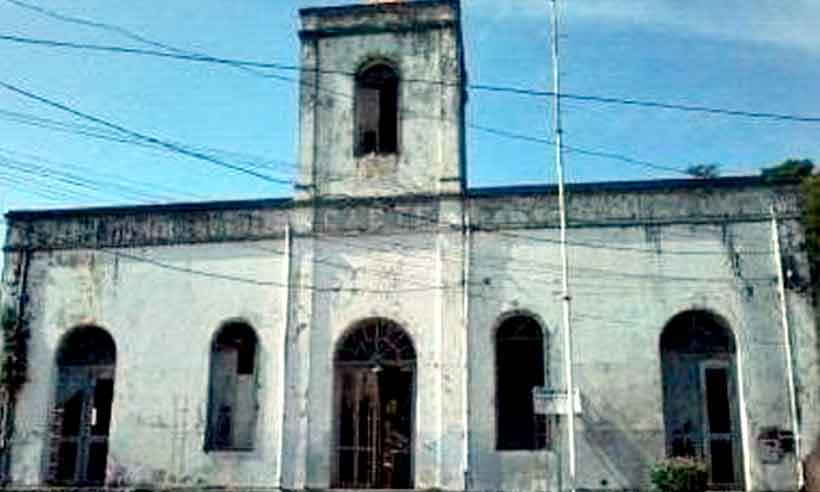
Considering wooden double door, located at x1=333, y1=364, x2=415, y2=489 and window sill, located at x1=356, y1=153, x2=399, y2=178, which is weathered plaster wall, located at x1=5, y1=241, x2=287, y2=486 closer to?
wooden double door, located at x1=333, y1=364, x2=415, y2=489

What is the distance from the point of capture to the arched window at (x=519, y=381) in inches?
812

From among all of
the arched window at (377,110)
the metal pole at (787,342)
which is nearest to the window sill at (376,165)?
the arched window at (377,110)

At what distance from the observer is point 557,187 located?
2167cm

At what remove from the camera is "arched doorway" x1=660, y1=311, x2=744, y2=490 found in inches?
794

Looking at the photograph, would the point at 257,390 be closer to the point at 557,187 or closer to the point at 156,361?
the point at 156,361

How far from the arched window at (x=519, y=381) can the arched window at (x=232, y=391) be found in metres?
5.19

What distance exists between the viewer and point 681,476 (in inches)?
728

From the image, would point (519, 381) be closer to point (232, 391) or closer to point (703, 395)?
point (703, 395)

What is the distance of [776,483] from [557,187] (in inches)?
286

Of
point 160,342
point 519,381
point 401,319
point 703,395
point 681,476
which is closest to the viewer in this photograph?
point 681,476

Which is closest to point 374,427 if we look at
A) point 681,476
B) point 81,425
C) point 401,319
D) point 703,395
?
point 401,319

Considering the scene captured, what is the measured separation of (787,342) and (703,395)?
1927 millimetres

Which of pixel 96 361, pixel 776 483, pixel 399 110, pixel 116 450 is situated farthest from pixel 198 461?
pixel 776 483

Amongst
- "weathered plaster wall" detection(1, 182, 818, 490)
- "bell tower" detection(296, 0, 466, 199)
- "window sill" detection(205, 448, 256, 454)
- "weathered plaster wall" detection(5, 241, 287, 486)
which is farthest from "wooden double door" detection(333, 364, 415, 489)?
"bell tower" detection(296, 0, 466, 199)
